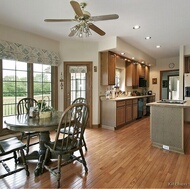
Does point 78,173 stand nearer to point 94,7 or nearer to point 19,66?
point 94,7

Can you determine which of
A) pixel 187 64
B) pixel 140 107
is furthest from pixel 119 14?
pixel 140 107

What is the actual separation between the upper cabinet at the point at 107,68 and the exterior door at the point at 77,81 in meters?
0.40

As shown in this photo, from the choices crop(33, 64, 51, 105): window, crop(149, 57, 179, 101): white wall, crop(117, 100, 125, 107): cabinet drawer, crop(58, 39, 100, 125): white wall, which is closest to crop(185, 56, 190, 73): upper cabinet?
crop(149, 57, 179, 101): white wall

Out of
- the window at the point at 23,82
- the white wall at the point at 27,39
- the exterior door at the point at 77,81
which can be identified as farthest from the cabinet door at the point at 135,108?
the white wall at the point at 27,39

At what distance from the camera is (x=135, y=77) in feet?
20.8

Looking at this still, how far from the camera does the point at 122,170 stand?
2.33 metres

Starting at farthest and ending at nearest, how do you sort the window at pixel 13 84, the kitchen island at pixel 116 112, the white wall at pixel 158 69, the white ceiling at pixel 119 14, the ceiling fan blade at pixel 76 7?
1. the white wall at pixel 158 69
2. the kitchen island at pixel 116 112
3. the window at pixel 13 84
4. the white ceiling at pixel 119 14
5. the ceiling fan blade at pixel 76 7

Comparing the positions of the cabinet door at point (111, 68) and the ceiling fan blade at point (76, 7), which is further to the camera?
the cabinet door at point (111, 68)

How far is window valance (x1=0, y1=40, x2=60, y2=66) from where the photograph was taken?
3.45m

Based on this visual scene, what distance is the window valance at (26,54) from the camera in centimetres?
345

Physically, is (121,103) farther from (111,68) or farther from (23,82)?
(23,82)

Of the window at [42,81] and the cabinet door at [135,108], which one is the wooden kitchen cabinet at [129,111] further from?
the window at [42,81]

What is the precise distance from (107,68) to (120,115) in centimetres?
147

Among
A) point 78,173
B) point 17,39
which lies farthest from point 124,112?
point 17,39
